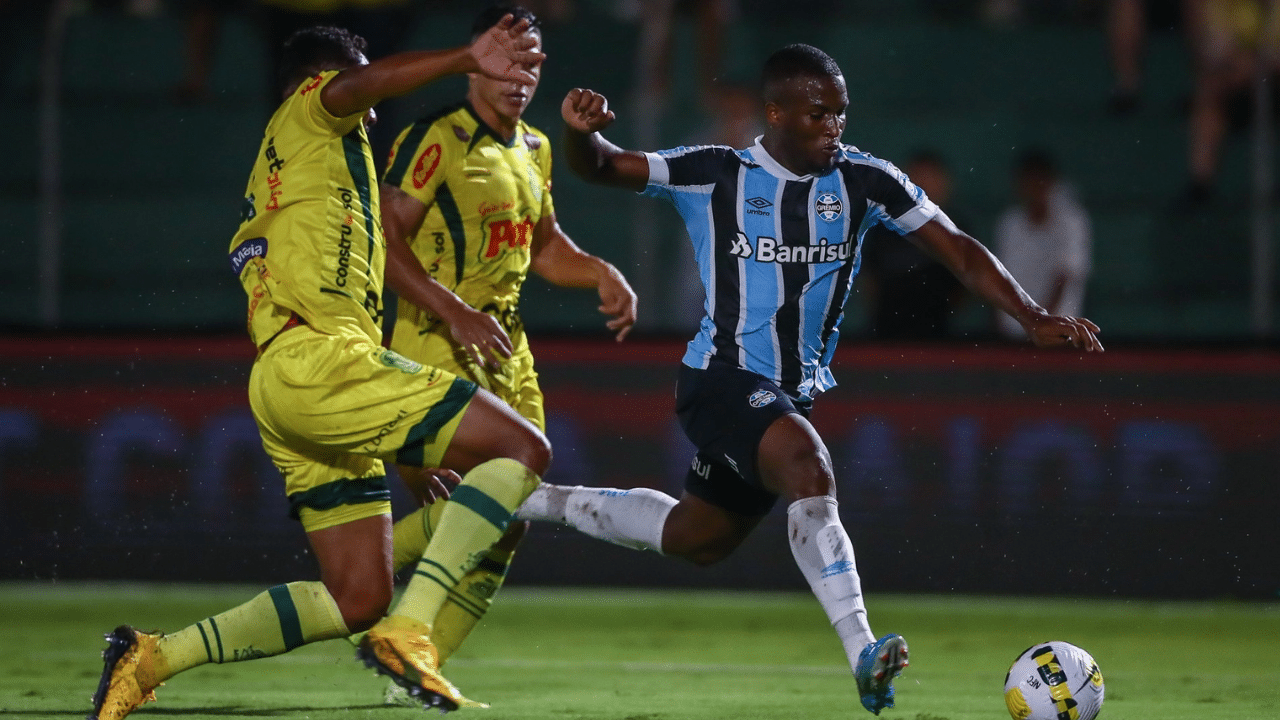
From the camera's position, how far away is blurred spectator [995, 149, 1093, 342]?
32.4 feet

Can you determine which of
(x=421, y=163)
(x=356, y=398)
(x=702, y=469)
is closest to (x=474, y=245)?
(x=421, y=163)

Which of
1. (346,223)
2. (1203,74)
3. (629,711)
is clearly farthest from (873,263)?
(346,223)

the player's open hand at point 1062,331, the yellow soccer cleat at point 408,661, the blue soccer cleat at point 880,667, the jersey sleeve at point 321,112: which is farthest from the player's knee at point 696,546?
the jersey sleeve at point 321,112

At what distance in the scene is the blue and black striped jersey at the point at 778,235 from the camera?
5621 millimetres

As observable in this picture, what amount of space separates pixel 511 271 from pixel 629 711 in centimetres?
164

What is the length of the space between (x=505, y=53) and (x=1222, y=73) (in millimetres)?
7985

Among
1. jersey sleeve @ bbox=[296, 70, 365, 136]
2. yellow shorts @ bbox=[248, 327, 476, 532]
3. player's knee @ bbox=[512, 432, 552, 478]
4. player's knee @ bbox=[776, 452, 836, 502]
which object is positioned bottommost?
player's knee @ bbox=[776, 452, 836, 502]

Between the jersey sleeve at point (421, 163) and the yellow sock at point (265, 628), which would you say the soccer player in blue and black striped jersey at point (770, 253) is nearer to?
the jersey sleeve at point (421, 163)

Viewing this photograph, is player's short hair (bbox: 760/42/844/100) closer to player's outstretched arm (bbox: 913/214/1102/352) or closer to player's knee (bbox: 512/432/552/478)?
player's outstretched arm (bbox: 913/214/1102/352)

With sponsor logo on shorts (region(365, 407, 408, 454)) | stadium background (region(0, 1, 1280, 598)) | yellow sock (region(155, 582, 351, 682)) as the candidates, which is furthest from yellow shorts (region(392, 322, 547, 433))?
stadium background (region(0, 1, 1280, 598))

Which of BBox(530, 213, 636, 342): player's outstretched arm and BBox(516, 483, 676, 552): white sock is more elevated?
BBox(530, 213, 636, 342): player's outstretched arm

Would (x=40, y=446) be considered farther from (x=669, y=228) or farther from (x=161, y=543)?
(x=669, y=228)

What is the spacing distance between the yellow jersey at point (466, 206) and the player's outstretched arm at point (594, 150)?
0.59 meters

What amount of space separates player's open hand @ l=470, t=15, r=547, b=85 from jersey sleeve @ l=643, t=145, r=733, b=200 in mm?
1128
